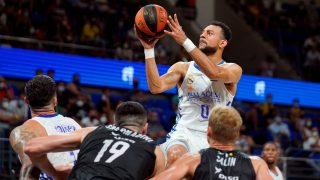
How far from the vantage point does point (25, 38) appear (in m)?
17.0

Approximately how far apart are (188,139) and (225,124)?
2348 millimetres

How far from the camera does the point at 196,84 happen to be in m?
7.61

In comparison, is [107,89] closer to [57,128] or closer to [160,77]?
[160,77]

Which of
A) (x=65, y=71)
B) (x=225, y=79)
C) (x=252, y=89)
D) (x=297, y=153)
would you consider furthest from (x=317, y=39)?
(x=225, y=79)

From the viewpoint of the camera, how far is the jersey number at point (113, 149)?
5.23 m

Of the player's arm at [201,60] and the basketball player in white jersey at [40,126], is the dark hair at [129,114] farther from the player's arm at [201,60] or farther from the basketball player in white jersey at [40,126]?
the player's arm at [201,60]

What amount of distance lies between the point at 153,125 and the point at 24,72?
13.0 feet

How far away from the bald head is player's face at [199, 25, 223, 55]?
2.55m

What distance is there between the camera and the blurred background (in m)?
14.9

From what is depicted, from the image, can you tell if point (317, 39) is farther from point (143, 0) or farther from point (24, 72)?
point (24, 72)

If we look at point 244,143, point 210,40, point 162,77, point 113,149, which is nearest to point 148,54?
point 162,77

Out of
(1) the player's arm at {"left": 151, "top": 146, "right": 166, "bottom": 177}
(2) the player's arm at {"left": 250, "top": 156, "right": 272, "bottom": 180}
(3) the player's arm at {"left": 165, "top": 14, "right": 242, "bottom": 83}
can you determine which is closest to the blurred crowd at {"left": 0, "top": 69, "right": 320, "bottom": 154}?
(3) the player's arm at {"left": 165, "top": 14, "right": 242, "bottom": 83}

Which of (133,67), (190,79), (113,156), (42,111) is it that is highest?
(190,79)

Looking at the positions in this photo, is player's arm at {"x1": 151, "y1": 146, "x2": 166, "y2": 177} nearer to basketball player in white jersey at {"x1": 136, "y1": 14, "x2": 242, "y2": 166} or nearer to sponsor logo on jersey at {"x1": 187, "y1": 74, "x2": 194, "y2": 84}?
basketball player in white jersey at {"x1": 136, "y1": 14, "x2": 242, "y2": 166}
